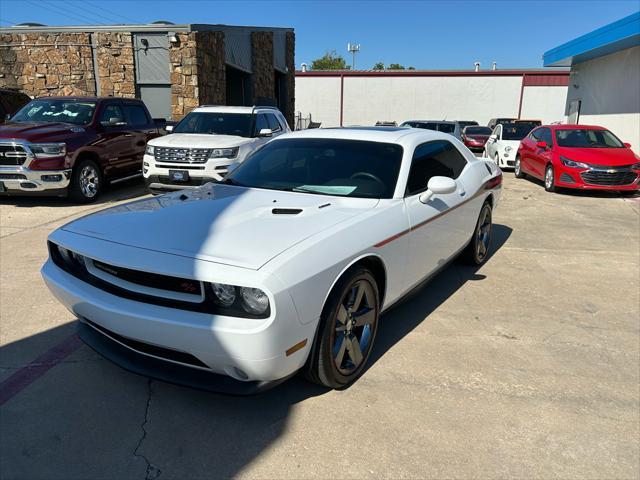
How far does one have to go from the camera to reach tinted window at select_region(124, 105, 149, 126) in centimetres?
1033

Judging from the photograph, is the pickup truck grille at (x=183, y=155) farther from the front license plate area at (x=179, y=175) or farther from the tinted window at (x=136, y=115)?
the tinted window at (x=136, y=115)

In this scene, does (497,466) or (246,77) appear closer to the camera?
(497,466)

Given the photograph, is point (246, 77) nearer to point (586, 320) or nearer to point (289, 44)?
point (289, 44)

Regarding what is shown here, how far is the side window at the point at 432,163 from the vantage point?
13.0 feet

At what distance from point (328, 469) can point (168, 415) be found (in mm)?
987

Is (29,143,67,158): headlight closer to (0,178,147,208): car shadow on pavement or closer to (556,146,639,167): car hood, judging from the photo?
(0,178,147,208): car shadow on pavement

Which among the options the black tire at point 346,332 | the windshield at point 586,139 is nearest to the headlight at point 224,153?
the black tire at point 346,332

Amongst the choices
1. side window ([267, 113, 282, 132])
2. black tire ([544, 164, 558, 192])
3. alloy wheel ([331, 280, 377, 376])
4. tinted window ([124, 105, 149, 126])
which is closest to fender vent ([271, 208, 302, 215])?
alloy wheel ([331, 280, 377, 376])

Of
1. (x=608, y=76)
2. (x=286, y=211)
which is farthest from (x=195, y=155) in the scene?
(x=608, y=76)

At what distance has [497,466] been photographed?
2482 millimetres

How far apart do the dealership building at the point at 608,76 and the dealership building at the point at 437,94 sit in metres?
17.0

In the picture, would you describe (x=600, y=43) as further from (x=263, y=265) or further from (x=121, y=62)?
(x=263, y=265)


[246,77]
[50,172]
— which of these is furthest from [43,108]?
[246,77]

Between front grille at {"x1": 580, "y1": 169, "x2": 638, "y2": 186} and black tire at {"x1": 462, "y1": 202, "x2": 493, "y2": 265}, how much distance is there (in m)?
6.25
